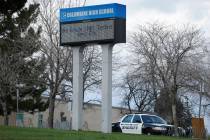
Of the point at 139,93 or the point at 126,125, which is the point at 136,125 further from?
the point at 139,93

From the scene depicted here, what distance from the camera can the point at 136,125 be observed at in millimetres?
32188

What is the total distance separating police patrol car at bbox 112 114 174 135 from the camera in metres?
31.8

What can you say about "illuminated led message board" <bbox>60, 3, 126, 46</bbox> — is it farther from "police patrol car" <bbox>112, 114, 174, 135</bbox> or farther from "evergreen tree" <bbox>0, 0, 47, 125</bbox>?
"evergreen tree" <bbox>0, 0, 47, 125</bbox>

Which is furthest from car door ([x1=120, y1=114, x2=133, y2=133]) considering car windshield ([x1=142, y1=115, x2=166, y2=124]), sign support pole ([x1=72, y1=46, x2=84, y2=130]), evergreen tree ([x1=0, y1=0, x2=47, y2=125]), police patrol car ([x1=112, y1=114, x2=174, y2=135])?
evergreen tree ([x1=0, y1=0, x2=47, y2=125])

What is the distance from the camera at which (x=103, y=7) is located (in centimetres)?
2738

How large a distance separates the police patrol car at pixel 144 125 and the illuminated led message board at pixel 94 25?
6.43m

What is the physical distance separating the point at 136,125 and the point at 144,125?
0.48 m

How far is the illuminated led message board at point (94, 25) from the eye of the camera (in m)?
27.0

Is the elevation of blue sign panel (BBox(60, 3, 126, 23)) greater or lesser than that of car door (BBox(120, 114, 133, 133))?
greater

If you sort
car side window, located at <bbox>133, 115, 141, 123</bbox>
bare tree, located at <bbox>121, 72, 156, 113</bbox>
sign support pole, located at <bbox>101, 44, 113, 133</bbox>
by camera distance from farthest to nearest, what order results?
bare tree, located at <bbox>121, 72, 156, 113</bbox>
car side window, located at <bbox>133, 115, 141, 123</bbox>
sign support pole, located at <bbox>101, 44, 113, 133</bbox>

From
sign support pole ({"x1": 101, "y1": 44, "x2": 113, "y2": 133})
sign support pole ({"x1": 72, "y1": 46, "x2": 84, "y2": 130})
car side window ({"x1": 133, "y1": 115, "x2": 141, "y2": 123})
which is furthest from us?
car side window ({"x1": 133, "y1": 115, "x2": 141, "y2": 123})

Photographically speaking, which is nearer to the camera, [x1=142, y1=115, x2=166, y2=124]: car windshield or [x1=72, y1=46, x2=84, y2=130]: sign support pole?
[x1=72, y1=46, x2=84, y2=130]: sign support pole

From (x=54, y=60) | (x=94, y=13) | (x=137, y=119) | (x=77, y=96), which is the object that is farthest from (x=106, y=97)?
(x=54, y=60)

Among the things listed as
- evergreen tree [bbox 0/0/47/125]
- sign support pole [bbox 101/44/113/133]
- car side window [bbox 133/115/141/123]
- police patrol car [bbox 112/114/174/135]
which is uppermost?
evergreen tree [bbox 0/0/47/125]
